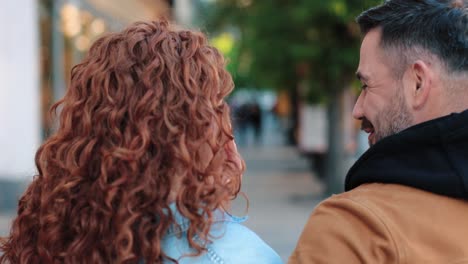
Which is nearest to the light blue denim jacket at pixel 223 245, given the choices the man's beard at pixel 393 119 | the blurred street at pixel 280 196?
the man's beard at pixel 393 119

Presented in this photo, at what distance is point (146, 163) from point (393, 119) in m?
0.60

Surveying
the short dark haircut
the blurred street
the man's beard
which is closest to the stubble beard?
the man's beard

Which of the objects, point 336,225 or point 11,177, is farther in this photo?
point 11,177

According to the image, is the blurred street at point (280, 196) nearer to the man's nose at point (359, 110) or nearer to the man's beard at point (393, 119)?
the man's nose at point (359, 110)

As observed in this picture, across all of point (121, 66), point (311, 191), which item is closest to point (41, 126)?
point (311, 191)

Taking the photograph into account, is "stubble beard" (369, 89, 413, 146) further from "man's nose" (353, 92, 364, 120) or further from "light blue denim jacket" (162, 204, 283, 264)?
"light blue denim jacket" (162, 204, 283, 264)

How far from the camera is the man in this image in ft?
5.19

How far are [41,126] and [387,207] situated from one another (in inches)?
410

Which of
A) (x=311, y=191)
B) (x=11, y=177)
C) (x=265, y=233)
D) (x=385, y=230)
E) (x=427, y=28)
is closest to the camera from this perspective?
(x=385, y=230)

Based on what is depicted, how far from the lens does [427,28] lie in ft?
5.51

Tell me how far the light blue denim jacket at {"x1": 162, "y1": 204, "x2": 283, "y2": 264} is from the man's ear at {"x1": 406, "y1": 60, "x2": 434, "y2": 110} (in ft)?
1.62

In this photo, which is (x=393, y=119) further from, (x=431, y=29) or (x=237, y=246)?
(x=237, y=246)

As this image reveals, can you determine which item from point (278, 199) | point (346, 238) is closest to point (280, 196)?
point (278, 199)

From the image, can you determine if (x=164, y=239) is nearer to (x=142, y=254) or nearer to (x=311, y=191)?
(x=142, y=254)
